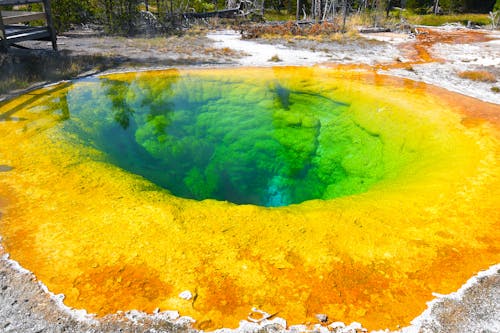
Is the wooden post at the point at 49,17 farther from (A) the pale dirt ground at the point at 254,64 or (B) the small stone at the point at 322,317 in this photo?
(B) the small stone at the point at 322,317

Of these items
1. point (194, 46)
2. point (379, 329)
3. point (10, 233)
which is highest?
point (194, 46)

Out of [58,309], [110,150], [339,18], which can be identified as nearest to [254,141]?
[110,150]

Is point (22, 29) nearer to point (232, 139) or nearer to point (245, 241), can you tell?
point (232, 139)

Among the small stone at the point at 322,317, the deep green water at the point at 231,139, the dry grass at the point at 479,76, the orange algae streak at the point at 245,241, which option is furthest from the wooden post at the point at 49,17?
the small stone at the point at 322,317

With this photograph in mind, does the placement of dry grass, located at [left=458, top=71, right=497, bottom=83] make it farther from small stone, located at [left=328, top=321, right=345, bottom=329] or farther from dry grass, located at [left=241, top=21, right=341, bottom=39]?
small stone, located at [left=328, top=321, right=345, bottom=329]

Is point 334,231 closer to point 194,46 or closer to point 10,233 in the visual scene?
point 10,233
